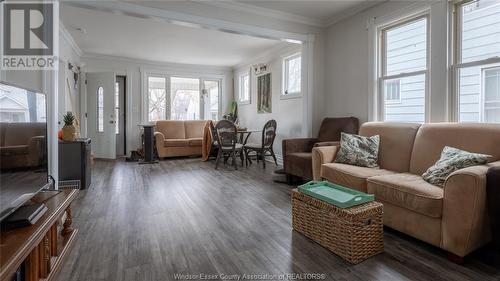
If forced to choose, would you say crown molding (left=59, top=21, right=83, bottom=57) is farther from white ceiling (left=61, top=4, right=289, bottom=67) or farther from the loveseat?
the loveseat

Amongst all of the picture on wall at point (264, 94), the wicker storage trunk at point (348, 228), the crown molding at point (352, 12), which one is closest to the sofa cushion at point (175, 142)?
the picture on wall at point (264, 94)

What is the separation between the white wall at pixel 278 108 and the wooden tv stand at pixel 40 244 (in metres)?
3.88

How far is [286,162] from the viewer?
3.82 meters

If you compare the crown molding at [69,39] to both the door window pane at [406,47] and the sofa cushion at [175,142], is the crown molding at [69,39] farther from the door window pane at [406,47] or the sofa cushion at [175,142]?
the door window pane at [406,47]

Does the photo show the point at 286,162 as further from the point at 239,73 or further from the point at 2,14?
the point at 239,73

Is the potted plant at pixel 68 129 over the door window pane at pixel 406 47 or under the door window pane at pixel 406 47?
under

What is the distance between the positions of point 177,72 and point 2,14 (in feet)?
16.4

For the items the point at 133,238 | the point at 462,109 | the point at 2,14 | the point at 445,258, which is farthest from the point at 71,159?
the point at 462,109

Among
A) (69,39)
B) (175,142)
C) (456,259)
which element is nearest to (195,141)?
(175,142)

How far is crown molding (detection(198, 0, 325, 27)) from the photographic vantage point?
3.52 meters

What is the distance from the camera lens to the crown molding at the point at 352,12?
352 cm

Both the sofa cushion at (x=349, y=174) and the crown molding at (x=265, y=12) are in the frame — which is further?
the crown molding at (x=265, y=12)

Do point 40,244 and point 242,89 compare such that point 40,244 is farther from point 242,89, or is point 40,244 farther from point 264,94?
point 242,89

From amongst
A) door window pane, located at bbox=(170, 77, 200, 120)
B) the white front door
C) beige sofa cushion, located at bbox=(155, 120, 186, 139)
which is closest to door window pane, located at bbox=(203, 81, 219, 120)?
door window pane, located at bbox=(170, 77, 200, 120)
